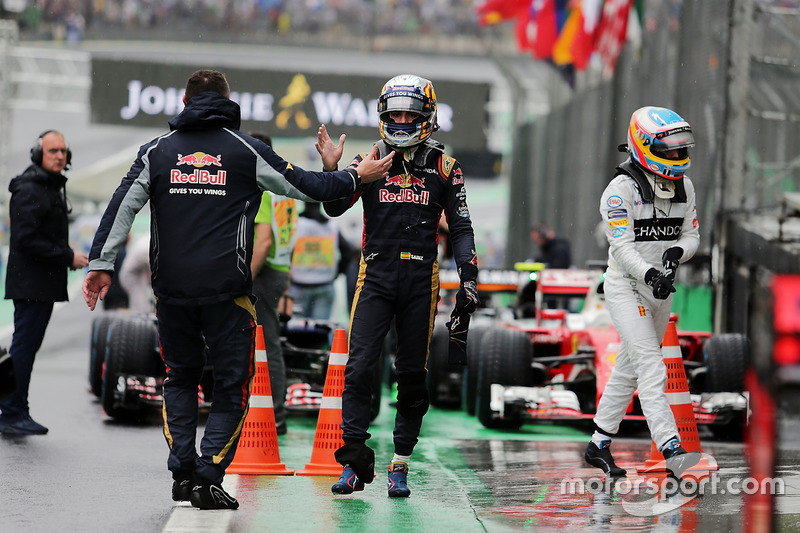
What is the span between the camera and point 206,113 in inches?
230

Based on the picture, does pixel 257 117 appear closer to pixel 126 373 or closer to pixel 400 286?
pixel 126 373

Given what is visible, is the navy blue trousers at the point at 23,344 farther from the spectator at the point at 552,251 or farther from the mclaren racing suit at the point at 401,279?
the spectator at the point at 552,251

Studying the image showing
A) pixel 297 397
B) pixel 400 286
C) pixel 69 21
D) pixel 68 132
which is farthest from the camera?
pixel 69 21

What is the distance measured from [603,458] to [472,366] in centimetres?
308

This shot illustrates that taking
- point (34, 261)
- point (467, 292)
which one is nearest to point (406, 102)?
point (467, 292)

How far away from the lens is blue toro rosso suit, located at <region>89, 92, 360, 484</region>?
5.71m

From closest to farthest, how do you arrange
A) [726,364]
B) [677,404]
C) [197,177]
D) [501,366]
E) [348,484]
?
[197,177] → [348,484] → [677,404] → [726,364] → [501,366]

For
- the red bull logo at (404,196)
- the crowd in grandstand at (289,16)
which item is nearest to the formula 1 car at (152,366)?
the red bull logo at (404,196)

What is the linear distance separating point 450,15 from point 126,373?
40.5m

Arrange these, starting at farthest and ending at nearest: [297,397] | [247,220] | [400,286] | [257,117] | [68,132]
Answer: [68,132]
[257,117]
[297,397]
[400,286]
[247,220]

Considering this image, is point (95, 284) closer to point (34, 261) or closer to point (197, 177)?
point (197, 177)

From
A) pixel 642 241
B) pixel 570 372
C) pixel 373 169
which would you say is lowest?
pixel 570 372

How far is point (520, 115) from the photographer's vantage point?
24.2 m

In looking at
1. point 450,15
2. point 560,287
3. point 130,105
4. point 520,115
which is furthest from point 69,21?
point 560,287
